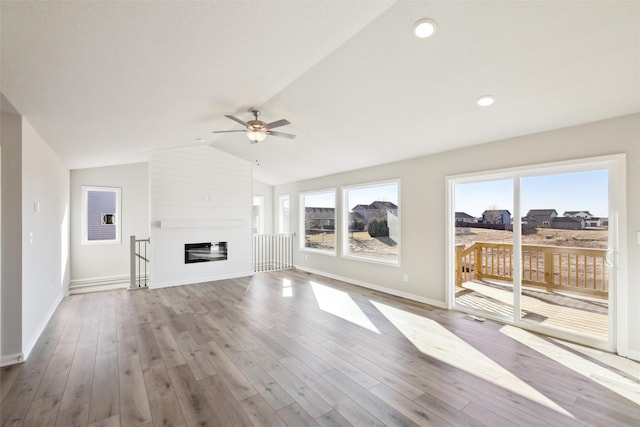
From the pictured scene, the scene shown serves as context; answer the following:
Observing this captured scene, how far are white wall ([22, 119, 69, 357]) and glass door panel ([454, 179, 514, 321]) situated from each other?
5.62 m

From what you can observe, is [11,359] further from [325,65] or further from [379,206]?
[379,206]

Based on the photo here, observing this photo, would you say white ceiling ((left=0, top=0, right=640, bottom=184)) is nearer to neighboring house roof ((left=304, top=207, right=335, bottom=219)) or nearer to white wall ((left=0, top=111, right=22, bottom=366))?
white wall ((left=0, top=111, right=22, bottom=366))

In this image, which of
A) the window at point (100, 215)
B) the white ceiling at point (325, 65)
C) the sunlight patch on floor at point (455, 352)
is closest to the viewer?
the white ceiling at point (325, 65)

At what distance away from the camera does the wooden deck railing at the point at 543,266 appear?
3264 mm

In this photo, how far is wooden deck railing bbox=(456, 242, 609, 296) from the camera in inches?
128

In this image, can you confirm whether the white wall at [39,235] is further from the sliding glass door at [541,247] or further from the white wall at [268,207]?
the sliding glass door at [541,247]

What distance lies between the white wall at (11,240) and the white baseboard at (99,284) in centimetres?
386

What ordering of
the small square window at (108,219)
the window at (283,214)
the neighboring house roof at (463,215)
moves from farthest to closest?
the window at (283,214) → the small square window at (108,219) → the neighboring house roof at (463,215)

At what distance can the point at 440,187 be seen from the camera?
4.56 meters

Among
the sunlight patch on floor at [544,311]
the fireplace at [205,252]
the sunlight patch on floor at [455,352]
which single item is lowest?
the sunlight patch on floor at [455,352]

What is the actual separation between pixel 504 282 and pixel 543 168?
1.68m

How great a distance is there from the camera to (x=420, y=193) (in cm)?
485

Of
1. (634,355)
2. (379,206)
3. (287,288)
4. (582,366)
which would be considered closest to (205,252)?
(287,288)

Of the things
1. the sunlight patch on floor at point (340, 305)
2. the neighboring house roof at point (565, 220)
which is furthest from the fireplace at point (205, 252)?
the neighboring house roof at point (565, 220)
